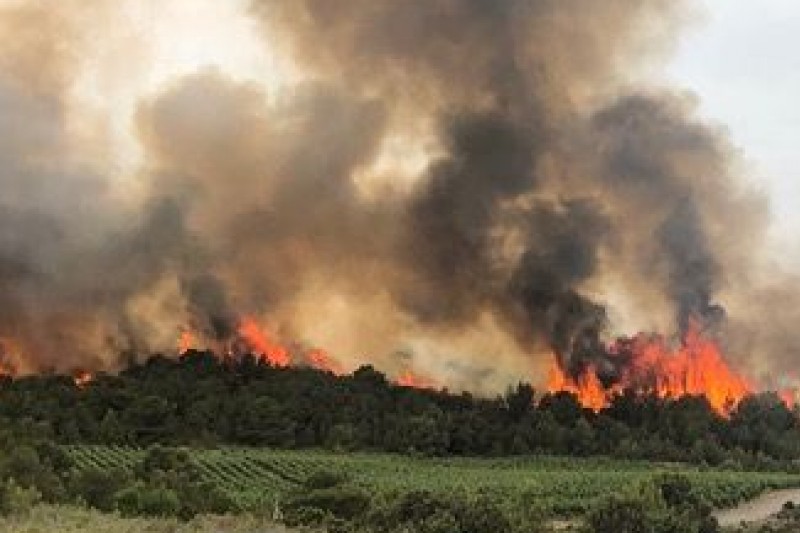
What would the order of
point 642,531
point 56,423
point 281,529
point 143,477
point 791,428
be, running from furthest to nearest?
point 791,428, point 56,423, point 143,477, point 642,531, point 281,529

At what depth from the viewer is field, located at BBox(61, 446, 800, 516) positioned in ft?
343

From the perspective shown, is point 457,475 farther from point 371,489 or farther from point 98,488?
point 98,488

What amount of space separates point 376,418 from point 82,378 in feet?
144

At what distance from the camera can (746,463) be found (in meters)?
Result: 151

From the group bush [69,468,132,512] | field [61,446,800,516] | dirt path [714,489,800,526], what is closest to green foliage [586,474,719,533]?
dirt path [714,489,800,526]

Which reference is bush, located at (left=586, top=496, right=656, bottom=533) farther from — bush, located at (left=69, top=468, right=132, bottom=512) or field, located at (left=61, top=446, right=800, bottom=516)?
bush, located at (left=69, top=468, right=132, bottom=512)

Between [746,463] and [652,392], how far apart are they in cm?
2611

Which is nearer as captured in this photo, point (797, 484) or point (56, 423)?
point (797, 484)

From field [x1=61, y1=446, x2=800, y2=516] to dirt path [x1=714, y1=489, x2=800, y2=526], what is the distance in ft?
4.15

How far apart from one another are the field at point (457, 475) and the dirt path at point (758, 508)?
1.26 m

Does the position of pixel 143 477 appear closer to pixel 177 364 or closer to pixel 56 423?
pixel 56 423

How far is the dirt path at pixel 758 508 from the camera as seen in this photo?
104 meters

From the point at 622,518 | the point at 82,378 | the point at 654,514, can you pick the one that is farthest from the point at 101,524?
the point at 82,378

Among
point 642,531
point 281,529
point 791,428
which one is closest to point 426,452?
point 791,428
